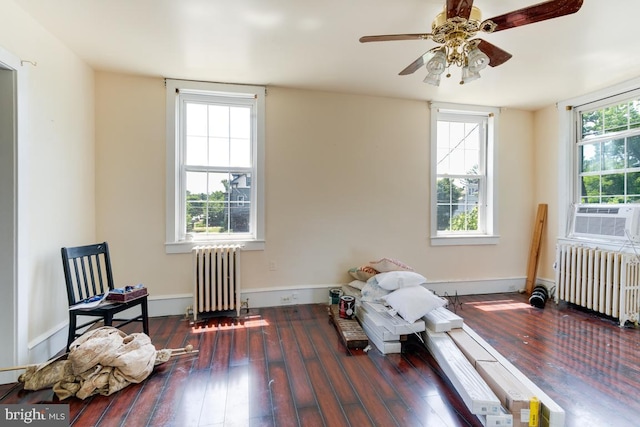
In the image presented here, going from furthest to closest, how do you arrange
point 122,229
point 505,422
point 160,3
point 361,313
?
point 122,229 < point 361,313 < point 160,3 < point 505,422

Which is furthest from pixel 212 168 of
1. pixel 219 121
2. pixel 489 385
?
pixel 489 385

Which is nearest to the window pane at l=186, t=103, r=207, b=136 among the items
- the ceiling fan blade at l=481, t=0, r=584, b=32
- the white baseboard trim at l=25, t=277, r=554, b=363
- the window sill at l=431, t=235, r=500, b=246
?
the white baseboard trim at l=25, t=277, r=554, b=363

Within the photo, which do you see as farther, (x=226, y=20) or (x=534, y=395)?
(x=226, y=20)

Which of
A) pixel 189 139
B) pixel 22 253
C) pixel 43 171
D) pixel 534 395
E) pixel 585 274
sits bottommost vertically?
pixel 534 395

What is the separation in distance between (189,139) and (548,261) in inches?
199

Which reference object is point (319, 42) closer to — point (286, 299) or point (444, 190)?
point (444, 190)

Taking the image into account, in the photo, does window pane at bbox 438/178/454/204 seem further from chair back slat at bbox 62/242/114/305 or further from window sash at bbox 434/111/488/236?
chair back slat at bbox 62/242/114/305

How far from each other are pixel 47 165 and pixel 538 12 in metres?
3.58

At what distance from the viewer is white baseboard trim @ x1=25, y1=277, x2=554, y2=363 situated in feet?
8.25

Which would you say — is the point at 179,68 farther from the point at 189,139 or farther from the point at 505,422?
the point at 505,422

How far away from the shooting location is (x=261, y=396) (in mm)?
1864

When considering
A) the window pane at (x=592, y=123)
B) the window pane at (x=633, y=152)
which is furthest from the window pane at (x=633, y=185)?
the window pane at (x=592, y=123)

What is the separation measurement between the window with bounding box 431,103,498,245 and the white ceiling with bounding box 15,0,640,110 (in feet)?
1.98

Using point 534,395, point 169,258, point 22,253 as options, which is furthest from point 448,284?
point 22,253
